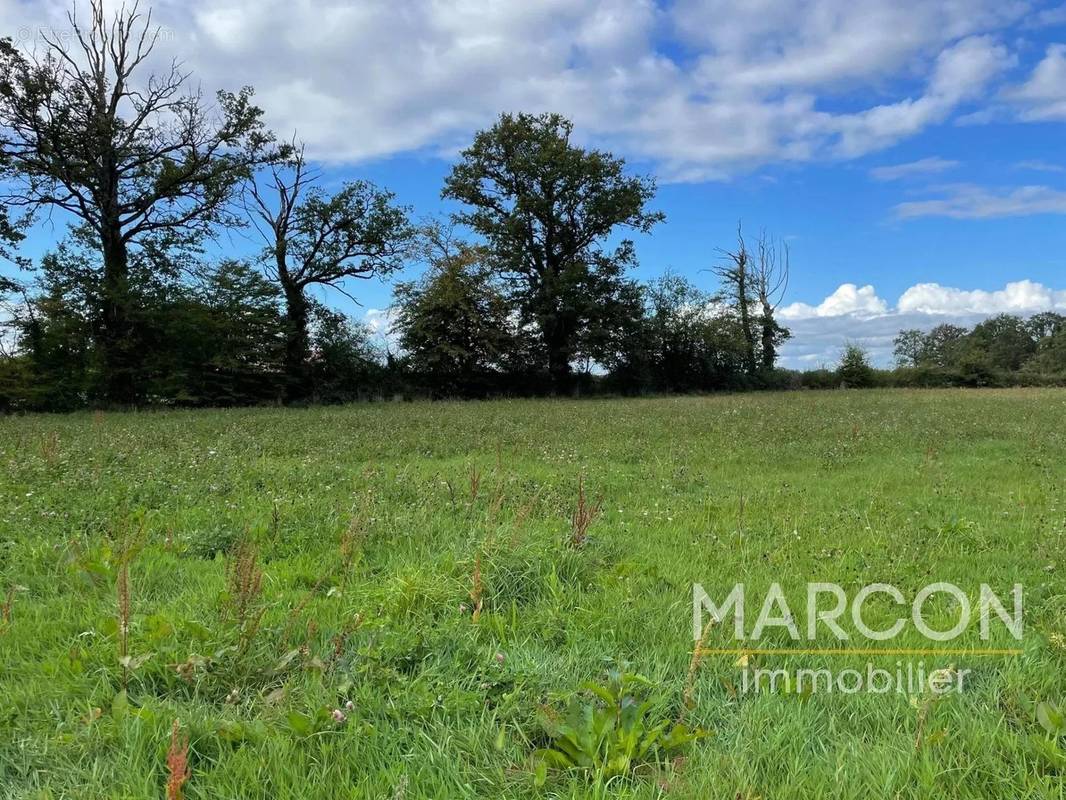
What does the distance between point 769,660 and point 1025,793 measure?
1048 mm

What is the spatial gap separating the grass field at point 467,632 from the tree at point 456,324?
24.3 m

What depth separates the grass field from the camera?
84.2 inches

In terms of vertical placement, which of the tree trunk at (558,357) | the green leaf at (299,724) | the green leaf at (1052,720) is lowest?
the green leaf at (1052,720)

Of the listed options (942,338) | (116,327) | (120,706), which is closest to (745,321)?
(116,327)

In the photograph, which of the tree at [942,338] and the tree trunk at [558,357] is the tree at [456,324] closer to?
the tree trunk at [558,357]

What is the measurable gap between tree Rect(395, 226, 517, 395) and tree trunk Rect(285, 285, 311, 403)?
5.23 m

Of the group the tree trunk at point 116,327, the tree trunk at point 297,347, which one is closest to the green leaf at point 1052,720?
the tree trunk at point 116,327

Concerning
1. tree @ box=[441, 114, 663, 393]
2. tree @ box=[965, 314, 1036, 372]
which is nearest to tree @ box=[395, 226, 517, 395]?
tree @ box=[441, 114, 663, 393]

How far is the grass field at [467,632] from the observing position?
7.02 ft

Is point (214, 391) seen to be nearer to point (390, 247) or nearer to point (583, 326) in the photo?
point (390, 247)

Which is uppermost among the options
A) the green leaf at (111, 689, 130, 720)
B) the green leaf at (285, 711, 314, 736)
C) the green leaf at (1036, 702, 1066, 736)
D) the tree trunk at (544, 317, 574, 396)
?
the tree trunk at (544, 317, 574, 396)

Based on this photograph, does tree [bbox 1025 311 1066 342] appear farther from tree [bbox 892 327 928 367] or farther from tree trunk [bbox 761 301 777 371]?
tree trunk [bbox 761 301 777 371]

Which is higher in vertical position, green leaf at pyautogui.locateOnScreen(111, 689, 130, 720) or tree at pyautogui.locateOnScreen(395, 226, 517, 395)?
tree at pyautogui.locateOnScreen(395, 226, 517, 395)

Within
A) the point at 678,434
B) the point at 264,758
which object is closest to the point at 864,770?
the point at 264,758
